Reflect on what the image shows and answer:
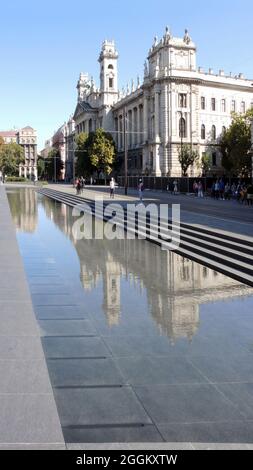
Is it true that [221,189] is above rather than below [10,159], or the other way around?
below

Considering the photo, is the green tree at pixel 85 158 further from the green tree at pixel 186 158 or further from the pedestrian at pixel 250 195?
the pedestrian at pixel 250 195

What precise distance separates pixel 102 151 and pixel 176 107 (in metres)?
16.1

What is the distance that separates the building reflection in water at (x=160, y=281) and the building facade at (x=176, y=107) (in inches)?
2466

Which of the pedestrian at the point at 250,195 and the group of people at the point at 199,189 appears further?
the group of people at the point at 199,189

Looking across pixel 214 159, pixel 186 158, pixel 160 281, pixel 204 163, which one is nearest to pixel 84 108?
pixel 214 159

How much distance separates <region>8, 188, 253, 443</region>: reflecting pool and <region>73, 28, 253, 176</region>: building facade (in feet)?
218

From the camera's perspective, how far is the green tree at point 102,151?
9075 cm

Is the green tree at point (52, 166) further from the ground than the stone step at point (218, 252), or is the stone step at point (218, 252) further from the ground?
the green tree at point (52, 166)

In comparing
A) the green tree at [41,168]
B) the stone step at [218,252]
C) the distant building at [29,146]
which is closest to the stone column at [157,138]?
the stone step at [218,252]

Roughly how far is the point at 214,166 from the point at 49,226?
66.0 m

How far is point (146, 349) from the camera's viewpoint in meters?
7.09

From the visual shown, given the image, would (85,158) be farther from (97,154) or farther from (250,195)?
(250,195)

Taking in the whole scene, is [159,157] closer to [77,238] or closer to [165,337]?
[77,238]

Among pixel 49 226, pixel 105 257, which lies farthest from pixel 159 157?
pixel 105 257
